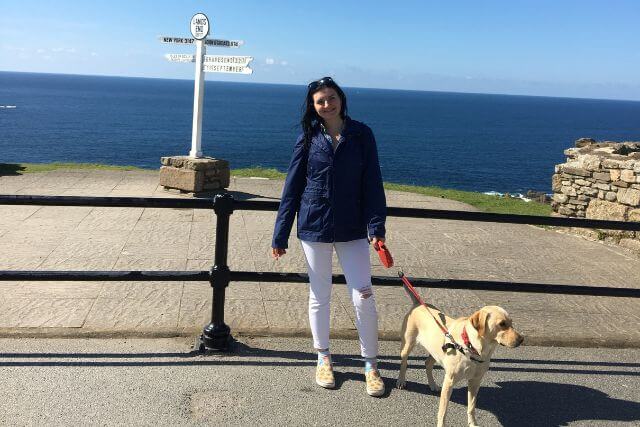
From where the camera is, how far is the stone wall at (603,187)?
9.45m

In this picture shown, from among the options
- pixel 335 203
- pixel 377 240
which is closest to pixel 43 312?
pixel 335 203

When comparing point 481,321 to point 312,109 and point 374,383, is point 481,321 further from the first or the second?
point 312,109

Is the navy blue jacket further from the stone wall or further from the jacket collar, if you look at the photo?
the stone wall

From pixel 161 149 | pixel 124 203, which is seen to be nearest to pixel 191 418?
pixel 124 203

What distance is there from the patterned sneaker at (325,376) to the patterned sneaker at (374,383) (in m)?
0.22

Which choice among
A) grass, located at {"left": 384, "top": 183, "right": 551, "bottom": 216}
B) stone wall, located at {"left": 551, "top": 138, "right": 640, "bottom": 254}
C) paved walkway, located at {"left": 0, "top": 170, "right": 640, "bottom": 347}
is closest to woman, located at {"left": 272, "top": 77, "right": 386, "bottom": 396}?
paved walkway, located at {"left": 0, "top": 170, "right": 640, "bottom": 347}

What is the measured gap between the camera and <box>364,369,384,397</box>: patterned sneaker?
12.4ft

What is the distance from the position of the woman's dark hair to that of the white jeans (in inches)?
26.7

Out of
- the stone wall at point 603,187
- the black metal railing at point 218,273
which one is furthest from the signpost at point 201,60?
the black metal railing at point 218,273

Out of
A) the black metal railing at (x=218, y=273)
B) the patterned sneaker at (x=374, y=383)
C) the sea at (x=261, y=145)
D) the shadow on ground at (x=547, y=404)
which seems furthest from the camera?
the sea at (x=261, y=145)

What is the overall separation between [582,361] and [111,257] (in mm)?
5116

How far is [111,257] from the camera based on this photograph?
7.15 m

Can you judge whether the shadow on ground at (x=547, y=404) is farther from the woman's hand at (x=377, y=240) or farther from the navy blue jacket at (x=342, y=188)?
the navy blue jacket at (x=342, y=188)

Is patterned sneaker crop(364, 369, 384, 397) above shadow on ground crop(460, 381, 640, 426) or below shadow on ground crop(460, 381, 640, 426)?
above
